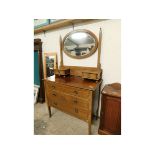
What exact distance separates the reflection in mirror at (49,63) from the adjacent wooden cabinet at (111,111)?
4.47ft

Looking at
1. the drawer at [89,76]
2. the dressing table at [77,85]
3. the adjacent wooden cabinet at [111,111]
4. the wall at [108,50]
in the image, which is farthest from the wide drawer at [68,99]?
the wall at [108,50]

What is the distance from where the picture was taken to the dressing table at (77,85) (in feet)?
4.54

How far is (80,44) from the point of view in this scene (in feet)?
6.01

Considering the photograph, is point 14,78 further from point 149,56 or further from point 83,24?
point 83,24

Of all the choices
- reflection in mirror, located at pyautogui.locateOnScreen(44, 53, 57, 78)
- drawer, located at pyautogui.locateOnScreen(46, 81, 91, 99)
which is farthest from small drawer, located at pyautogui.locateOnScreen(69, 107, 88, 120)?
reflection in mirror, located at pyautogui.locateOnScreen(44, 53, 57, 78)

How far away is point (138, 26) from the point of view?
835 mm

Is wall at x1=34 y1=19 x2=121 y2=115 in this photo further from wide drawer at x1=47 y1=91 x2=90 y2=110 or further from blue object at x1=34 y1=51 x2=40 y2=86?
blue object at x1=34 y1=51 x2=40 y2=86

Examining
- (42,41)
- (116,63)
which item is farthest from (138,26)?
(42,41)

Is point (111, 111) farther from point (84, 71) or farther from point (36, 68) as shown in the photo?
point (36, 68)

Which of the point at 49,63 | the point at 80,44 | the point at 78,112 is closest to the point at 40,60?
the point at 49,63

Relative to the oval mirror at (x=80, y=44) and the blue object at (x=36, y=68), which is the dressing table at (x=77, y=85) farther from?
the blue object at (x=36, y=68)

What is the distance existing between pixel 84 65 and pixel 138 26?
1.14 m

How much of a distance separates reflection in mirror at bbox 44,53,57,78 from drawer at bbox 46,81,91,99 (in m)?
0.63

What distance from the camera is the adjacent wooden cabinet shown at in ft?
4.25
